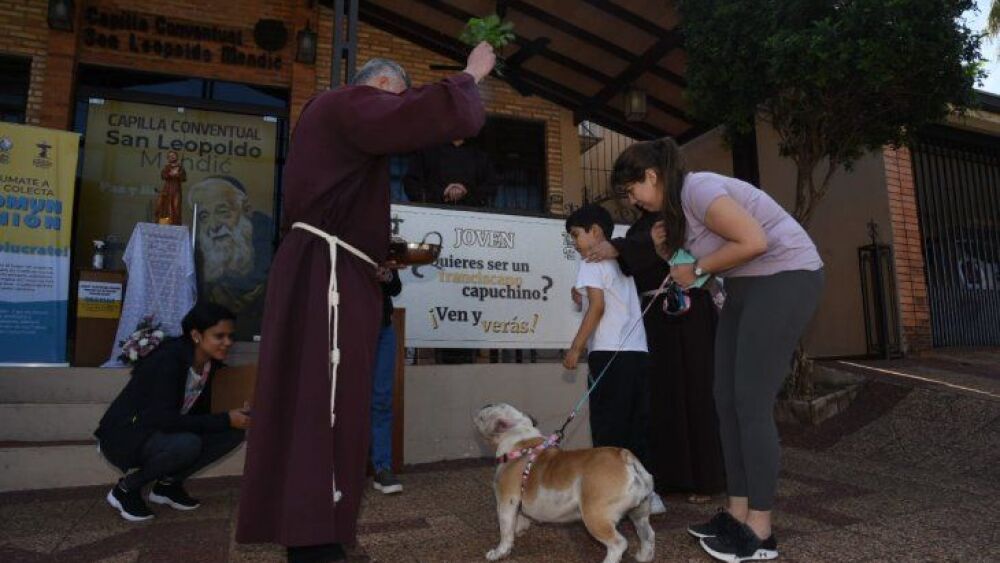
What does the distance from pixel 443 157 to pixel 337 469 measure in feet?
13.6

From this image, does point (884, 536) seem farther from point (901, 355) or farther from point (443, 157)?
point (901, 355)

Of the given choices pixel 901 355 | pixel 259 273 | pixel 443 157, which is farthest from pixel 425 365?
pixel 901 355

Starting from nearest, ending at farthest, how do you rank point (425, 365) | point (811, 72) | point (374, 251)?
point (374, 251), point (425, 365), point (811, 72)

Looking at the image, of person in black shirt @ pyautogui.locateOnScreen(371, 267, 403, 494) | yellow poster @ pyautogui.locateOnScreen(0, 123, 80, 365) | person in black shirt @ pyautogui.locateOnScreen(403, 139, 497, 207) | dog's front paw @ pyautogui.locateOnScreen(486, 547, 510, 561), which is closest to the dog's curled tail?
dog's front paw @ pyautogui.locateOnScreen(486, 547, 510, 561)

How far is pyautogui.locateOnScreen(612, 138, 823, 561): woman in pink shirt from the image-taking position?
2.44 metres

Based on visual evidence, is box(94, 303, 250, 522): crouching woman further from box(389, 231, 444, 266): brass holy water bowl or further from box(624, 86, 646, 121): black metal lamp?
box(624, 86, 646, 121): black metal lamp

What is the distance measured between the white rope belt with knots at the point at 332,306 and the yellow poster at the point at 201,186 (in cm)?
627

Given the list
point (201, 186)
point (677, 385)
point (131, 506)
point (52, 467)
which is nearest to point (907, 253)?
point (677, 385)

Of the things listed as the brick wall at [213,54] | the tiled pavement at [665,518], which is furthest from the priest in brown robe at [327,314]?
the brick wall at [213,54]

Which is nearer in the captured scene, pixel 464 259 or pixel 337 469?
pixel 337 469

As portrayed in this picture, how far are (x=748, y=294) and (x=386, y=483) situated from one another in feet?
7.91

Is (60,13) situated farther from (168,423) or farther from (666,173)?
(666,173)

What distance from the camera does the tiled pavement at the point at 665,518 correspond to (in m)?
2.69

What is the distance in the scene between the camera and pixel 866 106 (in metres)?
6.24
